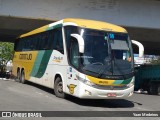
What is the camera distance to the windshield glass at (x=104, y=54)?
46.0ft

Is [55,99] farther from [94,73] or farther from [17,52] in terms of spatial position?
[17,52]

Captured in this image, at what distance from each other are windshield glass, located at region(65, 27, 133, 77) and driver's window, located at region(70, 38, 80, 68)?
0.21 meters

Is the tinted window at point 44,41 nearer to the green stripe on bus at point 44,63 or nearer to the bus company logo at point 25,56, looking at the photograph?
the green stripe on bus at point 44,63

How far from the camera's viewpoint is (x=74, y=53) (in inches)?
576

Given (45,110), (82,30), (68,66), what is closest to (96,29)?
(82,30)

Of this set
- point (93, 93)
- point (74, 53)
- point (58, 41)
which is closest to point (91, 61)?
point (74, 53)

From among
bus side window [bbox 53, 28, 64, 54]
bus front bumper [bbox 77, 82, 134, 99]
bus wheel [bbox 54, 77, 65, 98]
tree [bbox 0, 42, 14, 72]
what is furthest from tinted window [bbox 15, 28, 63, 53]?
tree [bbox 0, 42, 14, 72]

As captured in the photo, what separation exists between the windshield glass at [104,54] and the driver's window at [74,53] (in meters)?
0.21

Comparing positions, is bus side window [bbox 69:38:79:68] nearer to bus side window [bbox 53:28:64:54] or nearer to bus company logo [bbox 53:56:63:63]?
bus side window [bbox 53:28:64:54]

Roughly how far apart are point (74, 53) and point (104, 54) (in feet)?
3.76

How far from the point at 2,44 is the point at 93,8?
65.9 meters

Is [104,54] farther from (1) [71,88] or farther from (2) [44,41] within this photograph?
(2) [44,41]

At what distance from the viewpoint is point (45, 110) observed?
12.1m

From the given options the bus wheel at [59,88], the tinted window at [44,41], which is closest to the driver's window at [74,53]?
the tinted window at [44,41]
